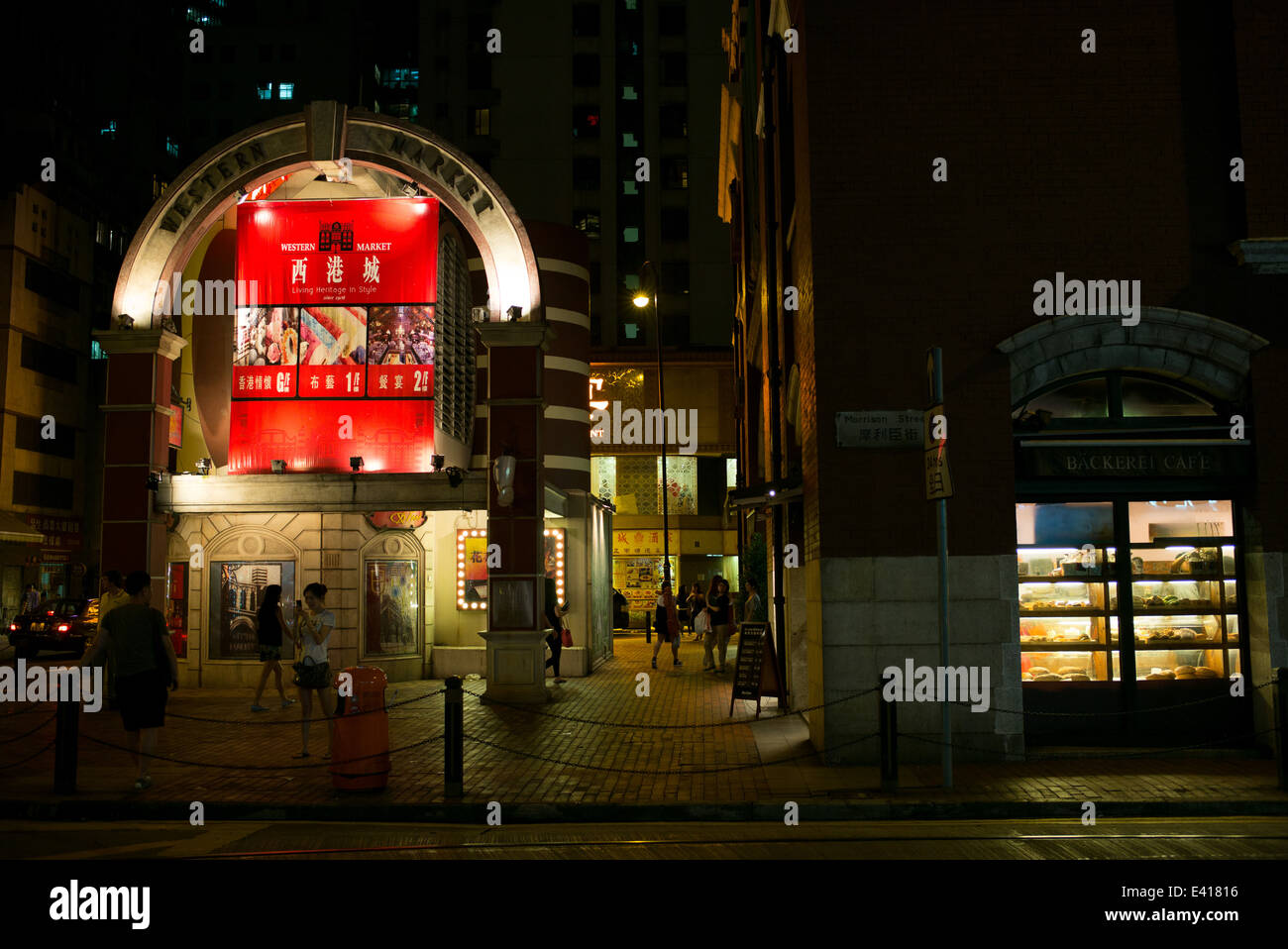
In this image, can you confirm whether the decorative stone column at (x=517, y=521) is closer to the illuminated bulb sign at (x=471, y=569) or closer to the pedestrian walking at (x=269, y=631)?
the pedestrian walking at (x=269, y=631)

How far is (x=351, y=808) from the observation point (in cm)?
912

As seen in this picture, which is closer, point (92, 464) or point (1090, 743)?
point (1090, 743)

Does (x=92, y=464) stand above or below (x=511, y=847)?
above

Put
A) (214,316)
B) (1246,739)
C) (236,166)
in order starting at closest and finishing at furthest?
(1246,739) < (236,166) < (214,316)

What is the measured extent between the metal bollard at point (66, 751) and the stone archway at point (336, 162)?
356 inches

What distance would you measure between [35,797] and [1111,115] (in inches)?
526

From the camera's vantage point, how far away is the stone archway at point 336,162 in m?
17.0

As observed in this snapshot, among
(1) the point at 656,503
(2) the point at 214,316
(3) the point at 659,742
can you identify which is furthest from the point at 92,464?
(3) the point at 659,742

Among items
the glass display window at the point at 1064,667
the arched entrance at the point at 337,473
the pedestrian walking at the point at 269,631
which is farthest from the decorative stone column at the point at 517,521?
the glass display window at the point at 1064,667

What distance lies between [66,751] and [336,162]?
1096 centimetres

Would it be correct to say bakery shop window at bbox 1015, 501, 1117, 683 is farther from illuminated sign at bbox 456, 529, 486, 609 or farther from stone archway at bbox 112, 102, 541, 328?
illuminated sign at bbox 456, 529, 486, 609

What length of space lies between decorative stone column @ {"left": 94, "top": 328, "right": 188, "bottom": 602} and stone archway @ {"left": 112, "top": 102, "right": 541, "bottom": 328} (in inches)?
20.0

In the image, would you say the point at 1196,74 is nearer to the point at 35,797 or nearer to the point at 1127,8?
the point at 1127,8

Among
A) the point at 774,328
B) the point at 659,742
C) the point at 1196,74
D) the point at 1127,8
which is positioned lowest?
the point at 659,742
